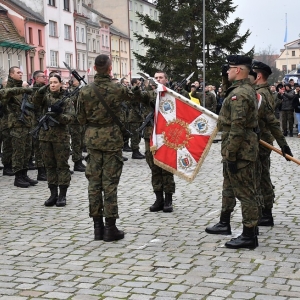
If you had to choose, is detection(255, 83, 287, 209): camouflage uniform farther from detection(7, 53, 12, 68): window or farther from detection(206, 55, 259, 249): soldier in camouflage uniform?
detection(7, 53, 12, 68): window

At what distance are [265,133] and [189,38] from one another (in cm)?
3511

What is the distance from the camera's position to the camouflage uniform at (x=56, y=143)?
9.27 meters

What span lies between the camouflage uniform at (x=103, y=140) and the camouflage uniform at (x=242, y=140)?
49.7 inches

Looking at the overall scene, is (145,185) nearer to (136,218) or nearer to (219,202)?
(219,202)

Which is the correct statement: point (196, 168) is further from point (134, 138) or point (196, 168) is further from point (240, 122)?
point (134, 138)

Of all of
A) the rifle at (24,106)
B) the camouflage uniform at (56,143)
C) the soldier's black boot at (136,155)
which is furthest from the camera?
the soldier's black boot at (136,155)

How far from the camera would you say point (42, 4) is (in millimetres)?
59000

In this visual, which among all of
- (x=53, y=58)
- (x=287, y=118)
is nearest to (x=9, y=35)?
(x=53, y=58)

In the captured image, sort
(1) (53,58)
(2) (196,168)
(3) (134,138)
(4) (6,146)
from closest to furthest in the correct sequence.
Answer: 1. (2) (196,168)
2. (4) (6,146)
3. (3) (134,138)
4. (1) (53,58)

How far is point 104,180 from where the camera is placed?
23.6ft

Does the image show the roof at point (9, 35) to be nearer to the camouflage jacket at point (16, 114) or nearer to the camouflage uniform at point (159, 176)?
the camouflage jacket at point (16, 114)

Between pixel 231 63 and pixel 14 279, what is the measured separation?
316 cm

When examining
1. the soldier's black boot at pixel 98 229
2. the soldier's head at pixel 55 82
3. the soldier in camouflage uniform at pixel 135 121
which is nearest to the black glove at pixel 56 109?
the soldier's head at pixel 55 82

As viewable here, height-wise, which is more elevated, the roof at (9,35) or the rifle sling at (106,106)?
the roof at (9,35)
